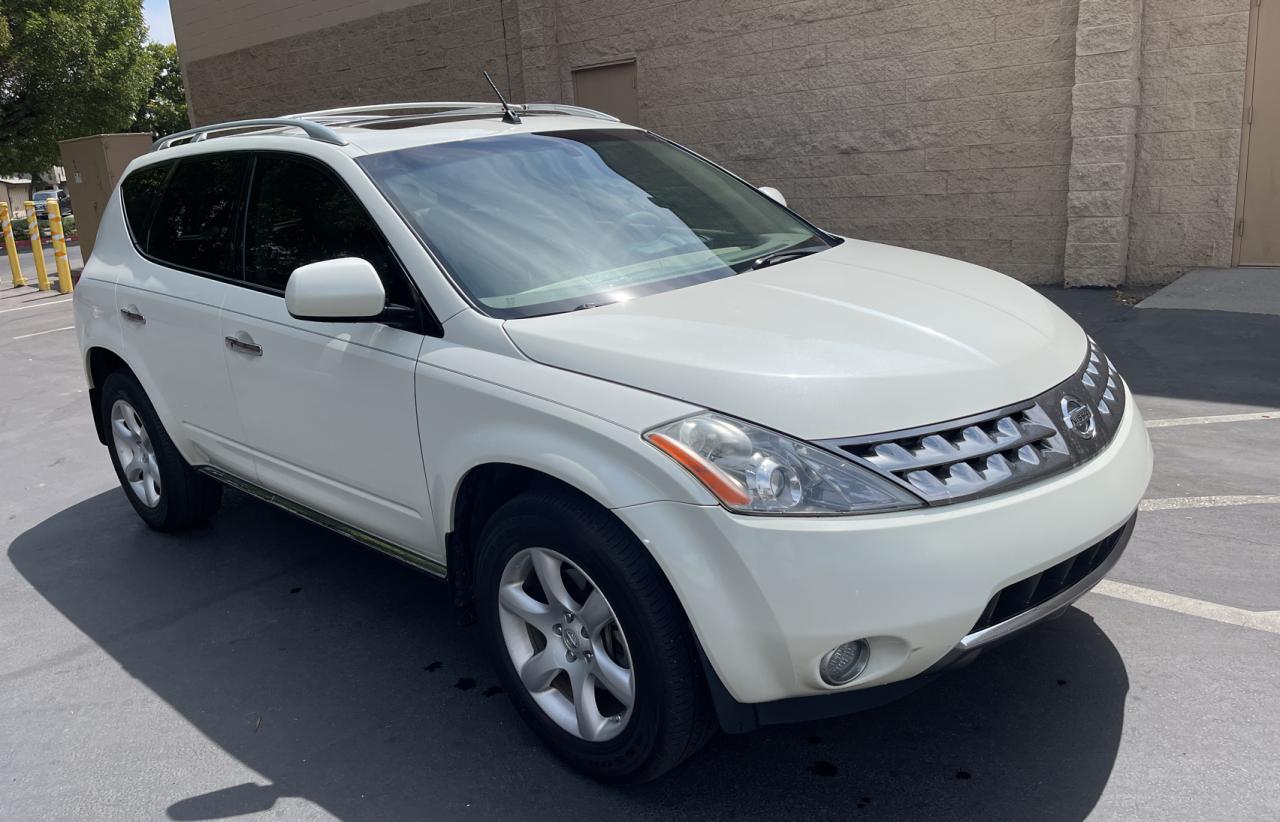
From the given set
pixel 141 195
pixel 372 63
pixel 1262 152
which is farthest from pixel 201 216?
pixel 372 63

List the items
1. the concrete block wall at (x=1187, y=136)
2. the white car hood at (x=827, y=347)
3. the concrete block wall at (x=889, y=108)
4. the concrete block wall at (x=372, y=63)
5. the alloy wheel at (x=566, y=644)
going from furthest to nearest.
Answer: the concrete block wall at (x=372, y=63), the concrete block wall at (x=889, y=108), the concrete block wall at (x=1187, y=136), the alloy wheel at (x=566, y=644), the white car hood at (x=827, y=347)

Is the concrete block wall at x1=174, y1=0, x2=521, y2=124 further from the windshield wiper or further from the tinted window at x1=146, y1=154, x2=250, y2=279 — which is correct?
the windshield wiper

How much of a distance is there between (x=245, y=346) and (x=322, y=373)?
0.55 m

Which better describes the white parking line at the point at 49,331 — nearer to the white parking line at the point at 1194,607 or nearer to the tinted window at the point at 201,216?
the tinted window at the point at 201,216

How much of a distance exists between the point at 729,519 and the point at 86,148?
15409 millimetres

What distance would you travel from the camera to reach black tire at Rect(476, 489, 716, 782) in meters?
2.54

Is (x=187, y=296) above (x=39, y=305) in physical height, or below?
Result: above

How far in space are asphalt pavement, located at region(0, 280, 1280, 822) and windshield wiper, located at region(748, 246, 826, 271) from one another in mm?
1449

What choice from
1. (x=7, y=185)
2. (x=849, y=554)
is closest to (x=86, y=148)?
(x=849, y=554)

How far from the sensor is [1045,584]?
2613mm

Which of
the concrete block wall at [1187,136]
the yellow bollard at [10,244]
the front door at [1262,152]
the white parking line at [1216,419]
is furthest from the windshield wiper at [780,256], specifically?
the yellow bollard at [10,244]

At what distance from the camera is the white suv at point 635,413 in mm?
2400

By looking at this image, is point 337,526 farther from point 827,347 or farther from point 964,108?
point 964,108

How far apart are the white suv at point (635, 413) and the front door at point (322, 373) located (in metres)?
0.01
